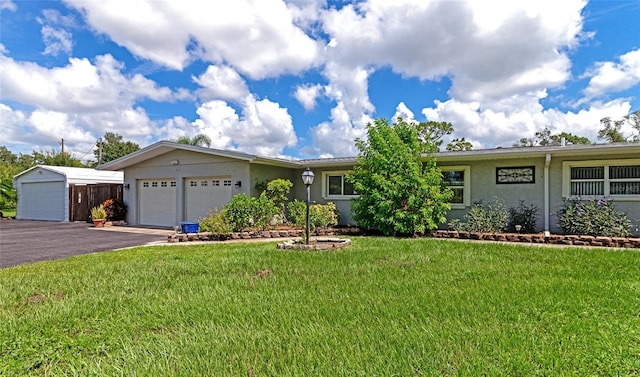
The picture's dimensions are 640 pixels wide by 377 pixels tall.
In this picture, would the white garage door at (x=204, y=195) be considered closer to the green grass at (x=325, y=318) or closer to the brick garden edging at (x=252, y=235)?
the brick garden edging at (x=252, y=235)

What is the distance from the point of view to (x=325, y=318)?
3.88 meters

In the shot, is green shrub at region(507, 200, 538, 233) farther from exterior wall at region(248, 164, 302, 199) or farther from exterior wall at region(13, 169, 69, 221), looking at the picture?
exterior wall at region(13, 169, 69, 221)

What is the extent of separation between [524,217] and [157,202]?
1462 centimetres

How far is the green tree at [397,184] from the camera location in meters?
11.0

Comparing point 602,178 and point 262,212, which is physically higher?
point 602,178

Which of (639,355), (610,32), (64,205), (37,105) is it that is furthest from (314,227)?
(37,105)

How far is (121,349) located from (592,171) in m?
12.7

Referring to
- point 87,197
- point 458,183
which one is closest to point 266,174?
point 458,183

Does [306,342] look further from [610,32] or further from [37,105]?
[37,105]

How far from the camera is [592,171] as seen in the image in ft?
35.7

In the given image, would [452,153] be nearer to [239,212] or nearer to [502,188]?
[502,188]

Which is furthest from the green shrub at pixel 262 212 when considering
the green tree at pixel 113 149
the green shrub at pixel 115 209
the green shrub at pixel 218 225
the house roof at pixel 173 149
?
the green tree at pixel 113 149

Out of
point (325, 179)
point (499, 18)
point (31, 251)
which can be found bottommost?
point (31, 251)

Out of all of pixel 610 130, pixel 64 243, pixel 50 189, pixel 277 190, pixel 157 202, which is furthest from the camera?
pixel 610 130
